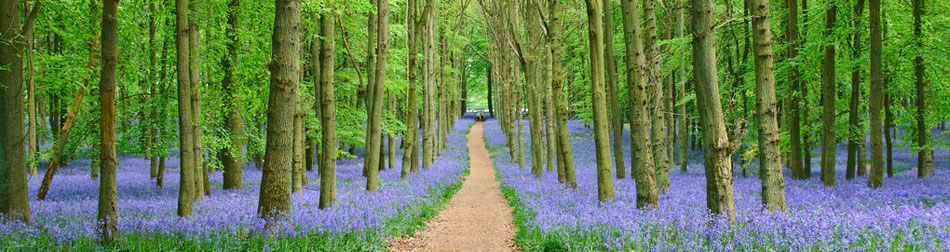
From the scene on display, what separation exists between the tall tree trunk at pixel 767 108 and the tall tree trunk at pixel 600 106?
302 cm

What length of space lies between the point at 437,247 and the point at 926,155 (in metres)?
18.5

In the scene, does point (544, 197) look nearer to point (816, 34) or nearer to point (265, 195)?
point (265, 195)

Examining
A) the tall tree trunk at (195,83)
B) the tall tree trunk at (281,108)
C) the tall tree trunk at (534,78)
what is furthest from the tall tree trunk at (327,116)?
the tall tree trunk at (534,78)

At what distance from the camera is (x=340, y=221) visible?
720cm

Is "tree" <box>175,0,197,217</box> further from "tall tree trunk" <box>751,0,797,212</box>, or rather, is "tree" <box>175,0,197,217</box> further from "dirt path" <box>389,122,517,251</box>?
"tall tree trunk" <box>751,0,797,212</box>

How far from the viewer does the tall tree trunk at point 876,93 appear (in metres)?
12.0

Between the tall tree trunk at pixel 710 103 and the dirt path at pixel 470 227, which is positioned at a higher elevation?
the tall tree trunk at pixel 710 103

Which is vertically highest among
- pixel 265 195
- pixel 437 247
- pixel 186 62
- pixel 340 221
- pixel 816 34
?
pixel 816 34

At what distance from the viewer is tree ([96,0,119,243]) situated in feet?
18.6

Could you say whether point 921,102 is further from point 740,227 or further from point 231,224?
point 231,224

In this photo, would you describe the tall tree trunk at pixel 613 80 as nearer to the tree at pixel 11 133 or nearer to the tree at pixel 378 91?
the tree at pixel 378 91

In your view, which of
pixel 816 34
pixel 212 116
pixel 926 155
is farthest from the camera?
pixel 926 155

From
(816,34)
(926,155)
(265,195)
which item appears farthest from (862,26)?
(265,195)

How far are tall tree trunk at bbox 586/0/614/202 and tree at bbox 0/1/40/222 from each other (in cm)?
905
